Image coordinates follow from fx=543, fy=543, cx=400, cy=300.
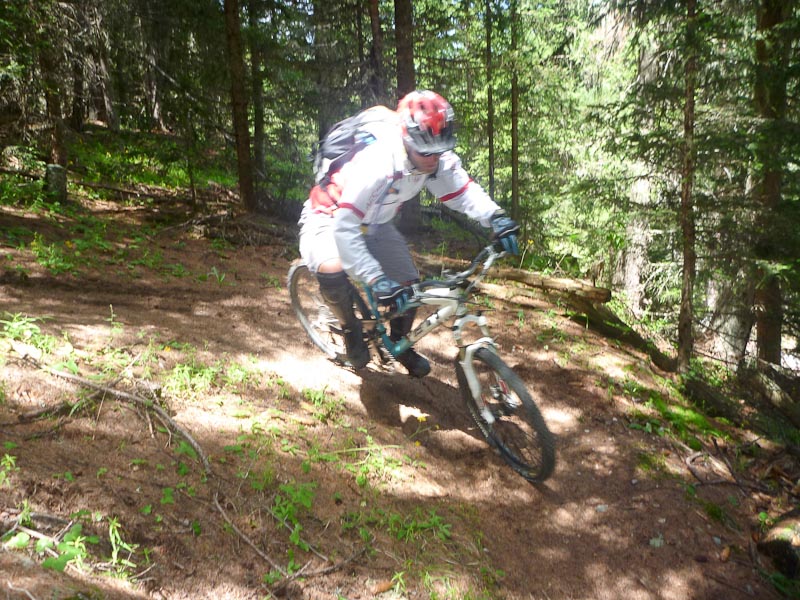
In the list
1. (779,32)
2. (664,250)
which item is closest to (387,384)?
(664,250)

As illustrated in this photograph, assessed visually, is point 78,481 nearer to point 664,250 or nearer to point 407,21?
point 664,250

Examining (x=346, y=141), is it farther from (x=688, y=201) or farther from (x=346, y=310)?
(x=688, y=201)

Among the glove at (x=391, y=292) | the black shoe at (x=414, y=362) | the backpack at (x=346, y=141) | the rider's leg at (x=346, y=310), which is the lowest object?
the black shoe at (x=414, y=362)

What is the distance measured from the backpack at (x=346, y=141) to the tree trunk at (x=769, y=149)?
4.92 metres

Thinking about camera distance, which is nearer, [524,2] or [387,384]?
[387,384]

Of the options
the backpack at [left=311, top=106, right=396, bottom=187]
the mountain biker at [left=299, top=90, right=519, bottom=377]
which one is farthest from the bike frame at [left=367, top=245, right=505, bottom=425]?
the backpack at [left=311, top=106, right=396, bottom=187]

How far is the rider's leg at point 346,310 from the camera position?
4668 millimetres

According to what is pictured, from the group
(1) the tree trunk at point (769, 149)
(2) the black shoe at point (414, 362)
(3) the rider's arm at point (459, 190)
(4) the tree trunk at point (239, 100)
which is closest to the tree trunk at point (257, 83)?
(4) the tree trunk at point (239, 100)

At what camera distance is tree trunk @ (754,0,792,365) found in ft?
22.1

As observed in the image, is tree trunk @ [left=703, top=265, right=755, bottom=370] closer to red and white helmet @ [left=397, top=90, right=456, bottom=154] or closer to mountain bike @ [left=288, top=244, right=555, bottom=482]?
mountain bike @ [left=288, top=244, right=555, bottom=482]

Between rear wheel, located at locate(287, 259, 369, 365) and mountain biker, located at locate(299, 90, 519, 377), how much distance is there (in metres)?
0.25

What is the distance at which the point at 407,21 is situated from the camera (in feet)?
35.6

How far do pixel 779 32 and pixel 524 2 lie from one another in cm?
804

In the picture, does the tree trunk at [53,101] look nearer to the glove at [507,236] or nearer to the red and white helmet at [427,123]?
the red and white helmet at [427,123]
